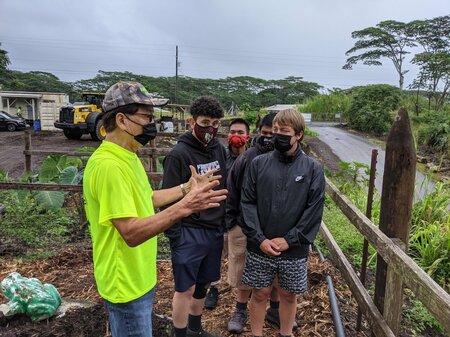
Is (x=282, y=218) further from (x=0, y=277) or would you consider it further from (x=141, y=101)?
(x=0, y=277)

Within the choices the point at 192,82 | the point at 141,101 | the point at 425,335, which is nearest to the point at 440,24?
the point at 425,335

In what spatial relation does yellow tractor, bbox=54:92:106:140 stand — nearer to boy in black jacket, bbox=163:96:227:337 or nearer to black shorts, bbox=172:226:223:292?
boy in black jacket, bbox=163:96:227:337

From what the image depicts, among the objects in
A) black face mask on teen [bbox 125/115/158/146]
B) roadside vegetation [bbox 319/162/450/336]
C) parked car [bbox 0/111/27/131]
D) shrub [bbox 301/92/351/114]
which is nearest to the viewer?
black face mask on teen [bbox 125/115/158/146]

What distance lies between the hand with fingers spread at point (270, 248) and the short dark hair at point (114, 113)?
1.20m

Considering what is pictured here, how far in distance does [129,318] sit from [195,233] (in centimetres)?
91

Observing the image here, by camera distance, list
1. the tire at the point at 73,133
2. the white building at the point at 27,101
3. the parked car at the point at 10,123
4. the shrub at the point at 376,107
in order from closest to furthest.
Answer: the tire at the point at 73,133 < the shrub at the point at 376,107 < the parked car at the point at 10,123 < the white building at the point at 27,101

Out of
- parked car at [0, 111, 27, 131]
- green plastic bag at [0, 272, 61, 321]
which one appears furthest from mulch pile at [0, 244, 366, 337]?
parked car at [0, 111, 27, 131]

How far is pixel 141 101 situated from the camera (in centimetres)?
177

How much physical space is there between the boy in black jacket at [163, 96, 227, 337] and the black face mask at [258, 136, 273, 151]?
0.40m

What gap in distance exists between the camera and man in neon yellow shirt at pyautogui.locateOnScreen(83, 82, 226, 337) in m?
1.59

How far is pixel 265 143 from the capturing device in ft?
9.89

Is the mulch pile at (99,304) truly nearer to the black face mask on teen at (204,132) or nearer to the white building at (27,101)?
the black face mask on teen at (204,132)

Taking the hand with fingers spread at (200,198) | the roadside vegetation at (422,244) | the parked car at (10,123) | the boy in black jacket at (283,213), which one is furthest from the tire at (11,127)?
the hand with fingers spread at (200,198)

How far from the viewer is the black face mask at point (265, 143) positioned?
2994 mm
